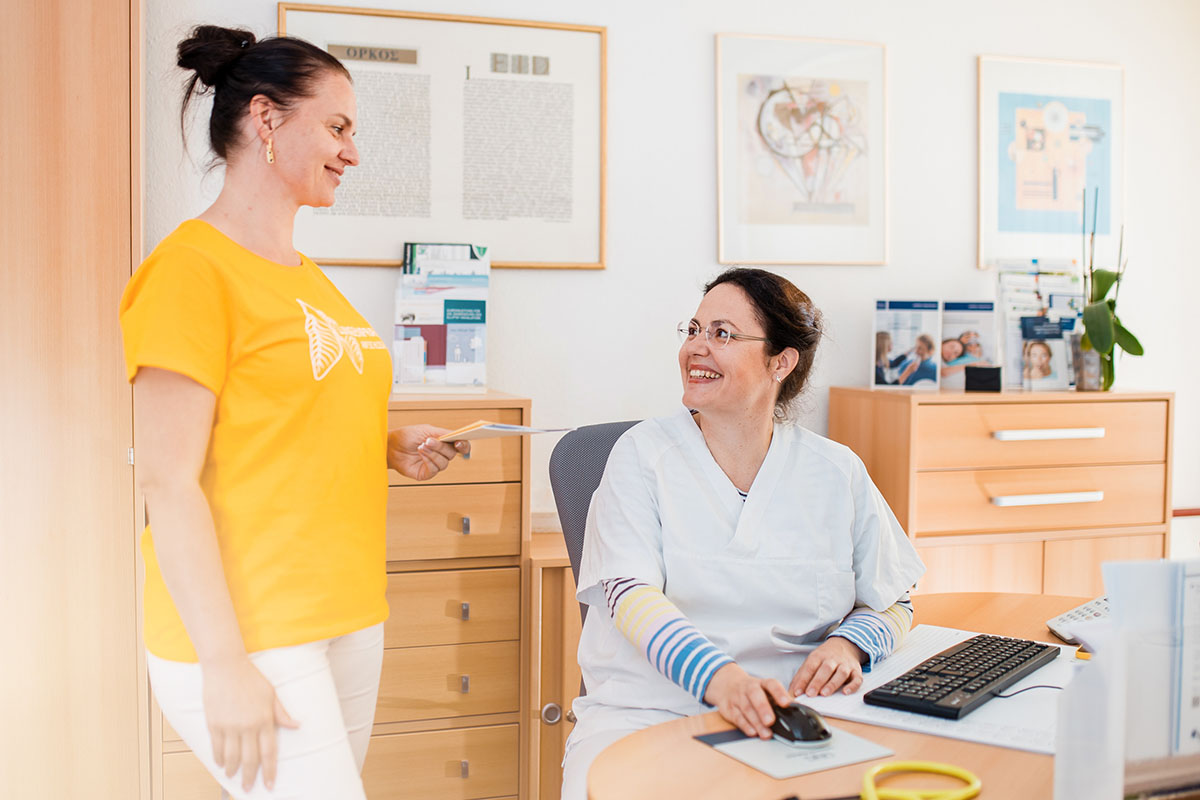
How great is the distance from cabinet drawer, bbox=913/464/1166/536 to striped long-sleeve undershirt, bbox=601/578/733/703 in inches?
56.6

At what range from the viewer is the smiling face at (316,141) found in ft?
4.56

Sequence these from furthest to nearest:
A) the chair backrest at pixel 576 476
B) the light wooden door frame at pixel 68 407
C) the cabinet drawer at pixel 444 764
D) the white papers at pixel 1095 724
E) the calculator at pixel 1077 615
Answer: the cabinet drawer at pixel 444 764
the light wooden door frame at pixel 68 407
the chair backrest at pixel 576 476
the calculator at pixel 1077 615
the white papers at pixel 1095 724

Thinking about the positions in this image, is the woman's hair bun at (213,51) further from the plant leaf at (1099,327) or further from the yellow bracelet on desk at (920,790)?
the plant leaf at (1099,327)

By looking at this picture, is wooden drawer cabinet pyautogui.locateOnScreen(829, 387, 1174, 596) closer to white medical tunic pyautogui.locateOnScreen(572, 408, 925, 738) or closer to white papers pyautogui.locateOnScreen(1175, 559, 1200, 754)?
white medical tunic pyautogui.locateOnScreen(572, 408, 925, 738)

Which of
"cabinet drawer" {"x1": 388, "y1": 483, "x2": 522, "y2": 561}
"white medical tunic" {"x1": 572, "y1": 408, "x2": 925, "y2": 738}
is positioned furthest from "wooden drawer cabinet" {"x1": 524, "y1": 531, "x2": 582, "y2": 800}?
"white medical tunic" {"x1": 572, "y1": 408, "x2": 925, "y2": 738}

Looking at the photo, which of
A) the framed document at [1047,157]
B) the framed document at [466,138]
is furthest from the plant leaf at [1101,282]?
the framed document at [466,138]

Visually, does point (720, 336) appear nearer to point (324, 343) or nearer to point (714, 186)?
point (324, 343)

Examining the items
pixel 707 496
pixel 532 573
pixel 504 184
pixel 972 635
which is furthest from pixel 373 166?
pixel 972 635

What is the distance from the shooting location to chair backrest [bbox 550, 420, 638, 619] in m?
1.85

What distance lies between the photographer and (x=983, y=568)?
2.77 metres

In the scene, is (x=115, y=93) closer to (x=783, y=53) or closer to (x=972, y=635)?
(x=783, y=53)

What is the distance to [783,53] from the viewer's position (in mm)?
2998

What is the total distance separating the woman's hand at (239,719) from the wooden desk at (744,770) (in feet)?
1.37

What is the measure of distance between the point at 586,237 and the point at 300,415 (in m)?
1.68
